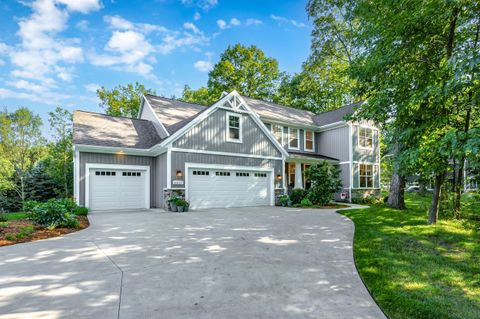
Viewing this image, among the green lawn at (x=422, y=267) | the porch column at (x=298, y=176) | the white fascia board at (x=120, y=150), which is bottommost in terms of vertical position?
the green lawn at (x=422, y=267)

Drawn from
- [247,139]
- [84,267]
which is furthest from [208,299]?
[247,139]

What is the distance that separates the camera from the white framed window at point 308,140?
19.6m

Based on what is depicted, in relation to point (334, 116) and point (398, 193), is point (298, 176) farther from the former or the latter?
point (398, 193)

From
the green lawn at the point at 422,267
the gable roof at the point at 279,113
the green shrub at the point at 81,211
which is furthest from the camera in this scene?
the gable roof at the point at 279,113

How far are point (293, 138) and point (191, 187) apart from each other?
30.7 feet

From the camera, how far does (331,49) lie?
73.2 ft

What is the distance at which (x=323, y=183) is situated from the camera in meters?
14.6

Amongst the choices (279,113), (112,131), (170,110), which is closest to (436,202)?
(279,113)

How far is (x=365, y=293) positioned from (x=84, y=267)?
4.33 metres

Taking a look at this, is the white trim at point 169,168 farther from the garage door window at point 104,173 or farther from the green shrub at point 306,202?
the green shrub at point 306,202

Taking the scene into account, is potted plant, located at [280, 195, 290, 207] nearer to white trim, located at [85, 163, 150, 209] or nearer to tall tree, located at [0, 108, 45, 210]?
white trim, located at [85, 163, 150, 209]

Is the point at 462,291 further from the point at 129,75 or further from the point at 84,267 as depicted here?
the point at 129,75

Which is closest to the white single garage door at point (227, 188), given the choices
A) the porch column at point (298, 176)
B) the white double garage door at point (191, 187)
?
the white double garage door at point (191, 187)

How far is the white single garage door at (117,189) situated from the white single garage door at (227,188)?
8.87ft
